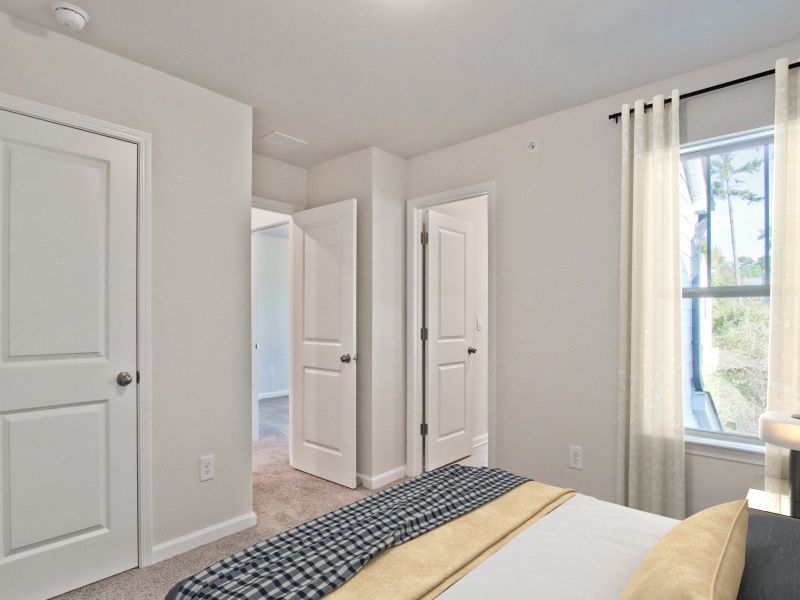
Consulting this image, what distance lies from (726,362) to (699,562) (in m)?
1.90

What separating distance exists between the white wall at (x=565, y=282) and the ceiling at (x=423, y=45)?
8.8 inches

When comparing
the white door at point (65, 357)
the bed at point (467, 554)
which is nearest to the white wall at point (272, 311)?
the white door at point (65, 357)

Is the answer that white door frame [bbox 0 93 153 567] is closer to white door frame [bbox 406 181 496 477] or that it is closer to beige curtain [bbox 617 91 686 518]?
white door frame [bbox 406 181 496 477]

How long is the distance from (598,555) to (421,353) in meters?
2.55

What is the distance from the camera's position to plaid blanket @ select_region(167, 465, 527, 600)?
44.9 inches

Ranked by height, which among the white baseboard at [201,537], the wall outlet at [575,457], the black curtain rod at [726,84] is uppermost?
the black curtain rod at [726,84]

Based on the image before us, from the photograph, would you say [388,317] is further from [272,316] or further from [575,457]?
[272,316]

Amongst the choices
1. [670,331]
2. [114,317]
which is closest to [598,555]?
[670,331]

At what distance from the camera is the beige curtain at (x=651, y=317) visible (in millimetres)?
2482

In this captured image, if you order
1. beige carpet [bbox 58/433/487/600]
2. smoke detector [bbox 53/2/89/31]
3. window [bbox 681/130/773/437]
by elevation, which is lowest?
beige carpet [bbox 58/433/487/600]

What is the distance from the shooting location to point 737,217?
2.48 metres

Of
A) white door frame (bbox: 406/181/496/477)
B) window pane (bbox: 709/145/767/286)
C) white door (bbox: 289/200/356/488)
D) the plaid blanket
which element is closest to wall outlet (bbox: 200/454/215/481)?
white door (bbox: 289/200/356/488)

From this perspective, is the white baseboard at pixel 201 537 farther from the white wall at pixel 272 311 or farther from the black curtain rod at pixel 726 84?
the white wall at pixel 272 311

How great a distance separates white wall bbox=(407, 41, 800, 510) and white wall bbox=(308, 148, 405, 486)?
74cm
